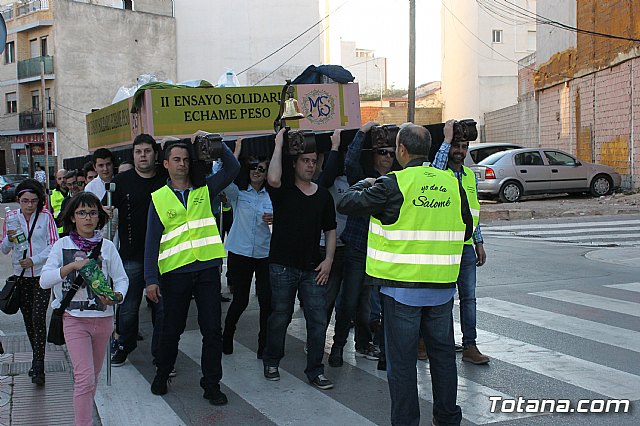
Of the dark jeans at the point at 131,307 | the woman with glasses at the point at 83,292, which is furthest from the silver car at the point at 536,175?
the woman with glasses at the point at 83,292

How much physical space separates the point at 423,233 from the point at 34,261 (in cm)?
356

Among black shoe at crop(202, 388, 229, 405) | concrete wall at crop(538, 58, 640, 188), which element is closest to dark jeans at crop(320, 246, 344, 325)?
black shoe at crop(202, 388, 229, 405)

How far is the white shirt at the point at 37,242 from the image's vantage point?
6.50m

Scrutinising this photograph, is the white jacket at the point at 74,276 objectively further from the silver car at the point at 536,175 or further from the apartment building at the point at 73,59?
the apartment building at the point at 73,59

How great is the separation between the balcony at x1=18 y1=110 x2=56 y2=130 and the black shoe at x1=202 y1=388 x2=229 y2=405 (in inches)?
1748

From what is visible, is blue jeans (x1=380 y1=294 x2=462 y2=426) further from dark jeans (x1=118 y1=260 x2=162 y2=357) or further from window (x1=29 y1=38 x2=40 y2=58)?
window (x1=29 y1=38 x2=40 y2=58)

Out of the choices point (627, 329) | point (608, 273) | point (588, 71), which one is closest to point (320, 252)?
point (627, 329)

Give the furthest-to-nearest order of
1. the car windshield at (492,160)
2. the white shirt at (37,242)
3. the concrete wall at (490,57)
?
the concrete wall at (490,57), the car windshield at (492,160), the white shirt at (37,242)

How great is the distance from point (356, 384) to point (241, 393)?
2.98 feet

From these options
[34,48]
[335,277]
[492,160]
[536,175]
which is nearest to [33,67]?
[34,48]

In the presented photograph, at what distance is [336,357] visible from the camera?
21.7 ft

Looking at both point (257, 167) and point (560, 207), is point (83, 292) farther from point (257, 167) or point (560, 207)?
point (560, 207)

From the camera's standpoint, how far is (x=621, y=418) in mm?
5125

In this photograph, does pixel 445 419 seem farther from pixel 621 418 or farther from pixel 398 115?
pixel 398 115
